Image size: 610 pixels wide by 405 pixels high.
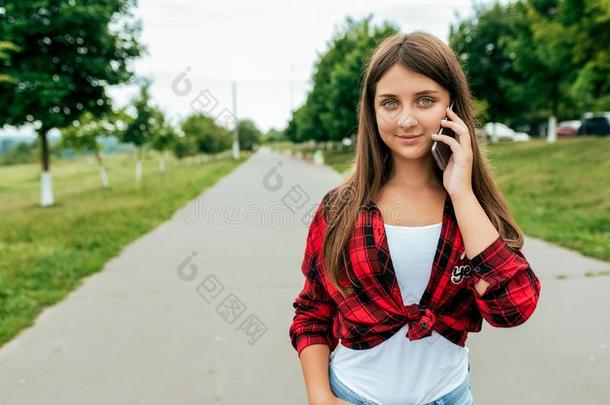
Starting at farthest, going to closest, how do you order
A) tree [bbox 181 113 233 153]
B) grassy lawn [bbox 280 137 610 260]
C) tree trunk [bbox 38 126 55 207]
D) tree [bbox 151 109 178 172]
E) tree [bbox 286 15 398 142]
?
tree [bbox 181 113 233 153] < tree [bbox 151 109 178 172] < tree [bbox 286 15 398 142] < tree trunk [bbox 38 126 55 207] < grassy lawn [bbox 280 137 610 260]

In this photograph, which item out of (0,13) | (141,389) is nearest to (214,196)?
(0,13)

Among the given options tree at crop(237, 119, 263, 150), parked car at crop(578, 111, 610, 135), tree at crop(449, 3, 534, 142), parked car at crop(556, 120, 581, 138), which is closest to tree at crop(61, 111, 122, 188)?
tree at crop(449, 3, 534, 142)

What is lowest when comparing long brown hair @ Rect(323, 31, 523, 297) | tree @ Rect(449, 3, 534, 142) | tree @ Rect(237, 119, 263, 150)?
tree @ Rect(237, 119, 263, 150)

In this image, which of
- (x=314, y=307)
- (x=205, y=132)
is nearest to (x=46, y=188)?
(x=314, y=307)

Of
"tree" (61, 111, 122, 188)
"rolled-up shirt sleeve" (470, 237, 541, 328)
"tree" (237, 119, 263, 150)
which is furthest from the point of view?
"tree" (237, 119, 263, 150)

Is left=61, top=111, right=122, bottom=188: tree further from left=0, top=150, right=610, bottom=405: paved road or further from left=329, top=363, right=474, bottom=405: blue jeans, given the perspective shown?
left=329, top=363, right=474, bottom=405: blue jeans

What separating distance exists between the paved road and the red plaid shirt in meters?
2.14

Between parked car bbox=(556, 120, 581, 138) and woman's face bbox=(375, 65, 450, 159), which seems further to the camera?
parked car bbox=(556, 120, 581, 138)

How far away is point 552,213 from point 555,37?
11.4 m

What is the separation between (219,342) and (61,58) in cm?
1139

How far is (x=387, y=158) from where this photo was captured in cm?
142

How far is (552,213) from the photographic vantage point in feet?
30.5

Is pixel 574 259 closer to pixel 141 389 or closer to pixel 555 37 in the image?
pixel 141 389

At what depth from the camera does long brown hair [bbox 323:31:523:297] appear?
1243 millimetres
